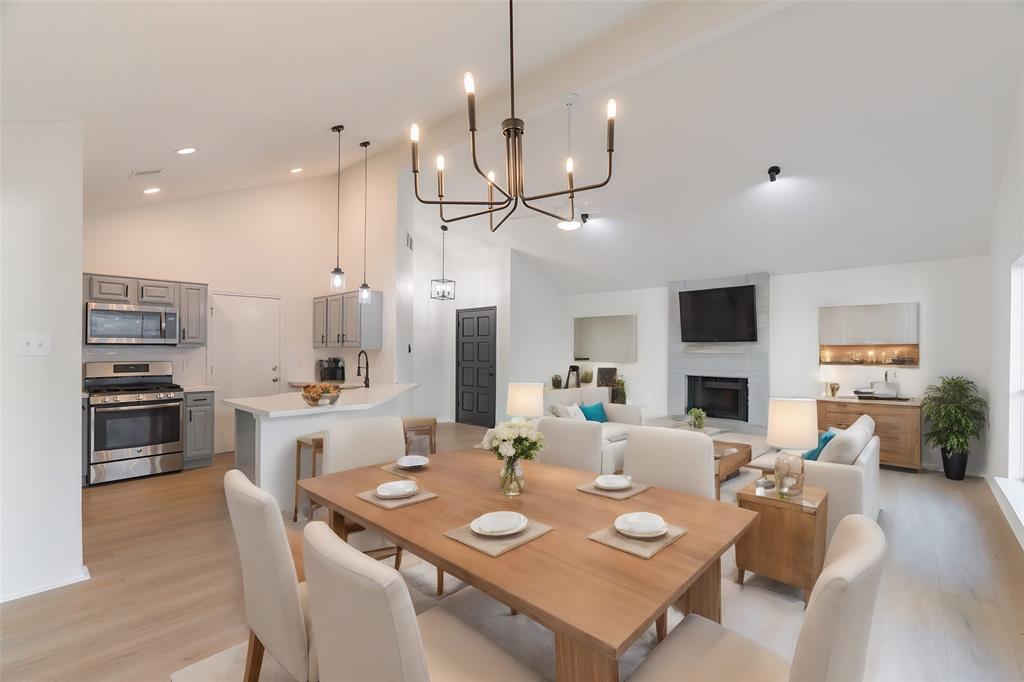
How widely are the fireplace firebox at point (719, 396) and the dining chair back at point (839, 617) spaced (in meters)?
6.17

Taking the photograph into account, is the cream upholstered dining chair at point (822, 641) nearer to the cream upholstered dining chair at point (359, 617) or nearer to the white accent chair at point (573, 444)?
the cream upholstered dining chair at point (359, 617)

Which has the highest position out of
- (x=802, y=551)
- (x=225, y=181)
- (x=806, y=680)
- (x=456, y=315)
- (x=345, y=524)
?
(x=225, y=181)

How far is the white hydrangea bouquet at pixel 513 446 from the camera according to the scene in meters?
1.88

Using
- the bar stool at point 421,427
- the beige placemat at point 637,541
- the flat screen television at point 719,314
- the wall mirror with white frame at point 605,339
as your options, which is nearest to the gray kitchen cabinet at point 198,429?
the bar stool at point 421,427

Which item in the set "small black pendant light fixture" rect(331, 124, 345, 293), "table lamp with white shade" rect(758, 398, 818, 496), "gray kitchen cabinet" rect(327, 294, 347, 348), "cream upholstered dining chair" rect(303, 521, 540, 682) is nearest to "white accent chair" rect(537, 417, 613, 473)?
"table lamp with white shade" rect(758, 398, 818, 496)

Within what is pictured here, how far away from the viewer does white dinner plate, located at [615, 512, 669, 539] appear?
1.47 metres

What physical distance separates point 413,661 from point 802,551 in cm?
232

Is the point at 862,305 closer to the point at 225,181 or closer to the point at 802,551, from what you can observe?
the point at 802,551

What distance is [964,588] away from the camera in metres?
2.64

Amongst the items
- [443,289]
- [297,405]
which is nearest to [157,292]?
[297,405]

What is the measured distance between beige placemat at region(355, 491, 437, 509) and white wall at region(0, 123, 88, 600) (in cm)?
193

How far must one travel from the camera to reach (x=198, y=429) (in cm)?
511

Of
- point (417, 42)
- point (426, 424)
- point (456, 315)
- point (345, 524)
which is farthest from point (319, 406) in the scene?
point (456, 315)

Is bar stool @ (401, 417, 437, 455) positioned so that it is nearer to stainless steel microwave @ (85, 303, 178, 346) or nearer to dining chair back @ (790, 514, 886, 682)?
stainless steel microwave @ (85, 303, 178, 346)
